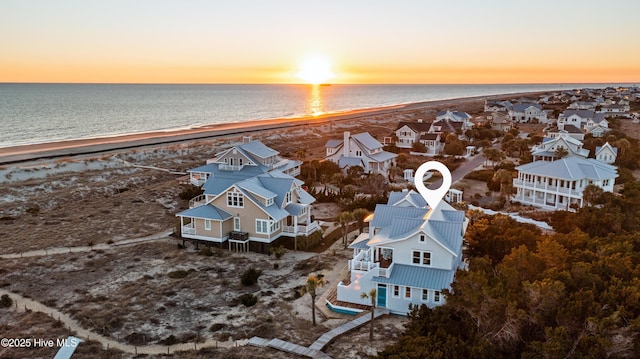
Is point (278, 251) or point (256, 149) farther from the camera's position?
point (256, 149)

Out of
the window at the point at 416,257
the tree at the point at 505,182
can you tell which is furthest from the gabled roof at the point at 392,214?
the tree at the point at 505,182

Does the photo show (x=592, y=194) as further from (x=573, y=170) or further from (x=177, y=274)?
(x=177, y=274)

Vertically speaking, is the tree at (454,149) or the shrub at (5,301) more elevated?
the tree at (454,149)

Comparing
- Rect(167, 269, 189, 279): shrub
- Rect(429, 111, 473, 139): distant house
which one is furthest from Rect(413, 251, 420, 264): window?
Rect(429, 111, 473, 139): distant house

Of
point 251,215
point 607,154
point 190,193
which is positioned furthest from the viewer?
point 607,154

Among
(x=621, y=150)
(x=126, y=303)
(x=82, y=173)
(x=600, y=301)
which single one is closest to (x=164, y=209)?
(x=126, y=303)

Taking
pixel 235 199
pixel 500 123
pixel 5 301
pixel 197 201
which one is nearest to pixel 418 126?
pixel 500 123

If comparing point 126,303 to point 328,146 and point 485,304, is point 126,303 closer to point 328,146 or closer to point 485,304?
point 485,304

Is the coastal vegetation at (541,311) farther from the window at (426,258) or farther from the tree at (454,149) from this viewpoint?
the tree at (454,149)
